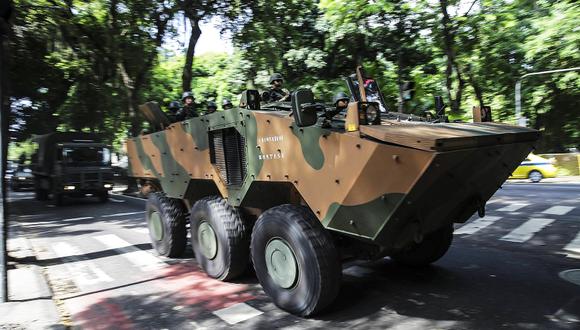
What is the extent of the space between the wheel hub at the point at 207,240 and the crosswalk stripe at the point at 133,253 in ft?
3.69

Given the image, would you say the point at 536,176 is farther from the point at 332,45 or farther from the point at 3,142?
the point at 3,142

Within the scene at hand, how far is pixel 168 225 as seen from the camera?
23.5ft

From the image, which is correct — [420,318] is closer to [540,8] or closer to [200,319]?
[200,319]

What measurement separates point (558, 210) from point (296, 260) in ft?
30.7

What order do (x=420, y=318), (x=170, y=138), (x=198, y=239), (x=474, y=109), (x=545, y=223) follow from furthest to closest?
(x=545, y=223) < (x=170, y=138) < (x=198, y=239) < (x=474, y=109) < (x=420, y=318)

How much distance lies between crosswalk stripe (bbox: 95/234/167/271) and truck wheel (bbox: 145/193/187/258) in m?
0.24

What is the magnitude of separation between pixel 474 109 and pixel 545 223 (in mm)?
5619

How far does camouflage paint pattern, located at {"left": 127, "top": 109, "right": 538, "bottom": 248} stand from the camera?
3.73 metres

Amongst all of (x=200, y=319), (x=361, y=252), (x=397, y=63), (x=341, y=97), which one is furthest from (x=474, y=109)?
(x=397, y=63)

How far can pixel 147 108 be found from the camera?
7.60m

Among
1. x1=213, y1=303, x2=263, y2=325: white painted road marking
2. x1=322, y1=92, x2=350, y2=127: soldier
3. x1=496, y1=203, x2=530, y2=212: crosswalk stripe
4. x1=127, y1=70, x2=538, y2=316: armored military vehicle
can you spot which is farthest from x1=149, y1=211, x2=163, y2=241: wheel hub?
x1=496, y1=203, x2=530, y2=212: crosswalk stripe

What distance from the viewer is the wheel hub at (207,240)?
5918mm

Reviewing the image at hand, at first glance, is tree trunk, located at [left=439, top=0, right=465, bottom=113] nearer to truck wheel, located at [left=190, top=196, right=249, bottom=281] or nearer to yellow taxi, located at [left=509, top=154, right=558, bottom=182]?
yellow taxi, located at [left=509, top=154, right=558, bottom=182]

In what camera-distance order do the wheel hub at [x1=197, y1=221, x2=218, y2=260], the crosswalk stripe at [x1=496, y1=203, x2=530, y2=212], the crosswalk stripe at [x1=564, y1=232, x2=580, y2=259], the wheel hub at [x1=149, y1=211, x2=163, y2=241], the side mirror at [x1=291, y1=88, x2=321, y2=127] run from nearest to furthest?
the side mirror at [x1=291, y1=88, x2=321, y2=127] < the wheel hub at [x1=197, y1=221, x2=218, y2=260] < the crosswalk stripe at [x1=564, y1=232, x2=580, y2=259] < the wheel hub at [x1=149, y1=211, x2=163, y2=241] < the crosswalk stripe at [x1=496, y1=203, x2=530, y2=212]
